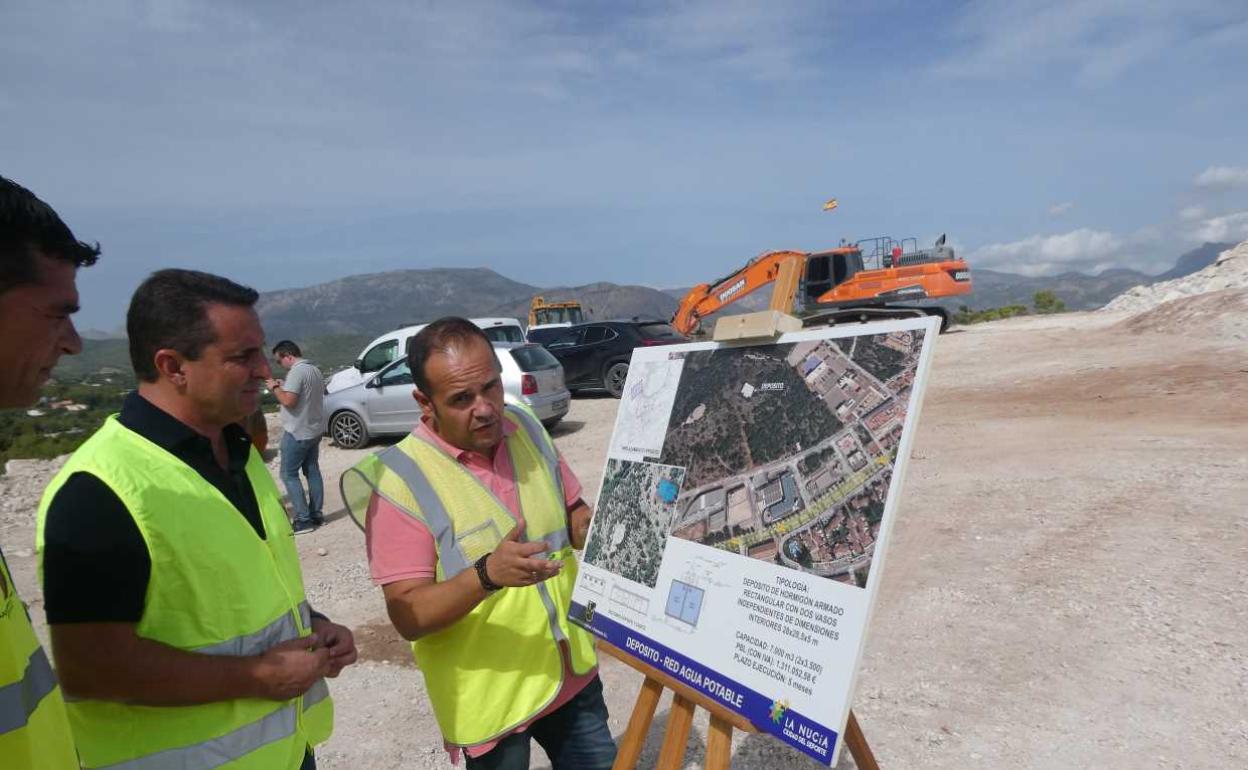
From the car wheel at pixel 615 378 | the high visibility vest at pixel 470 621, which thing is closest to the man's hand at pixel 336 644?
the high visibility vest at pixel 470 621

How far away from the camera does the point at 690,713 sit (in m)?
2.04

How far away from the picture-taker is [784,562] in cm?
184

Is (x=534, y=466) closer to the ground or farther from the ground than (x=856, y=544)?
farther from the ground

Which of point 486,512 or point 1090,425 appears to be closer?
point 486,512

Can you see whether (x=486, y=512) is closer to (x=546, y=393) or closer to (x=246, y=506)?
(x=246, y=506)

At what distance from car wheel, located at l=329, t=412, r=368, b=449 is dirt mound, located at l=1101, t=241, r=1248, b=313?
72.4 ft

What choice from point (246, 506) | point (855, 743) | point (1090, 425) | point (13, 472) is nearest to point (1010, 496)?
point (1090, 425)

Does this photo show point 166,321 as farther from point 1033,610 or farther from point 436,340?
point 1033,610

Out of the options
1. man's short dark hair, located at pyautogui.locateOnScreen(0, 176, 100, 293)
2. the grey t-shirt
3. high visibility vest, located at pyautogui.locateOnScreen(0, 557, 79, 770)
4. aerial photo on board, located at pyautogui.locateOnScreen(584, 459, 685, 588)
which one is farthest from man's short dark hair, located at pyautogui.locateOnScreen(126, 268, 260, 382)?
the grey t-shirt

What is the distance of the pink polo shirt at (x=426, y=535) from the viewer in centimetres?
188

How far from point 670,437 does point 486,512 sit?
2.16ft

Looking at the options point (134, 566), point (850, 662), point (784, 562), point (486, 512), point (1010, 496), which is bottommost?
point (1010, 496)

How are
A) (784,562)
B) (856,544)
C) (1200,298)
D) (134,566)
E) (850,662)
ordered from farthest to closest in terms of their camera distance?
1. (1200,298)
2. (784,562)
3. (856,544)
4. (850,662)
5. (134,566)

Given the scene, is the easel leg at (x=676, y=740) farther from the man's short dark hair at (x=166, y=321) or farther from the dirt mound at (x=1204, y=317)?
the dirt mound at (x=1204, y=317)
